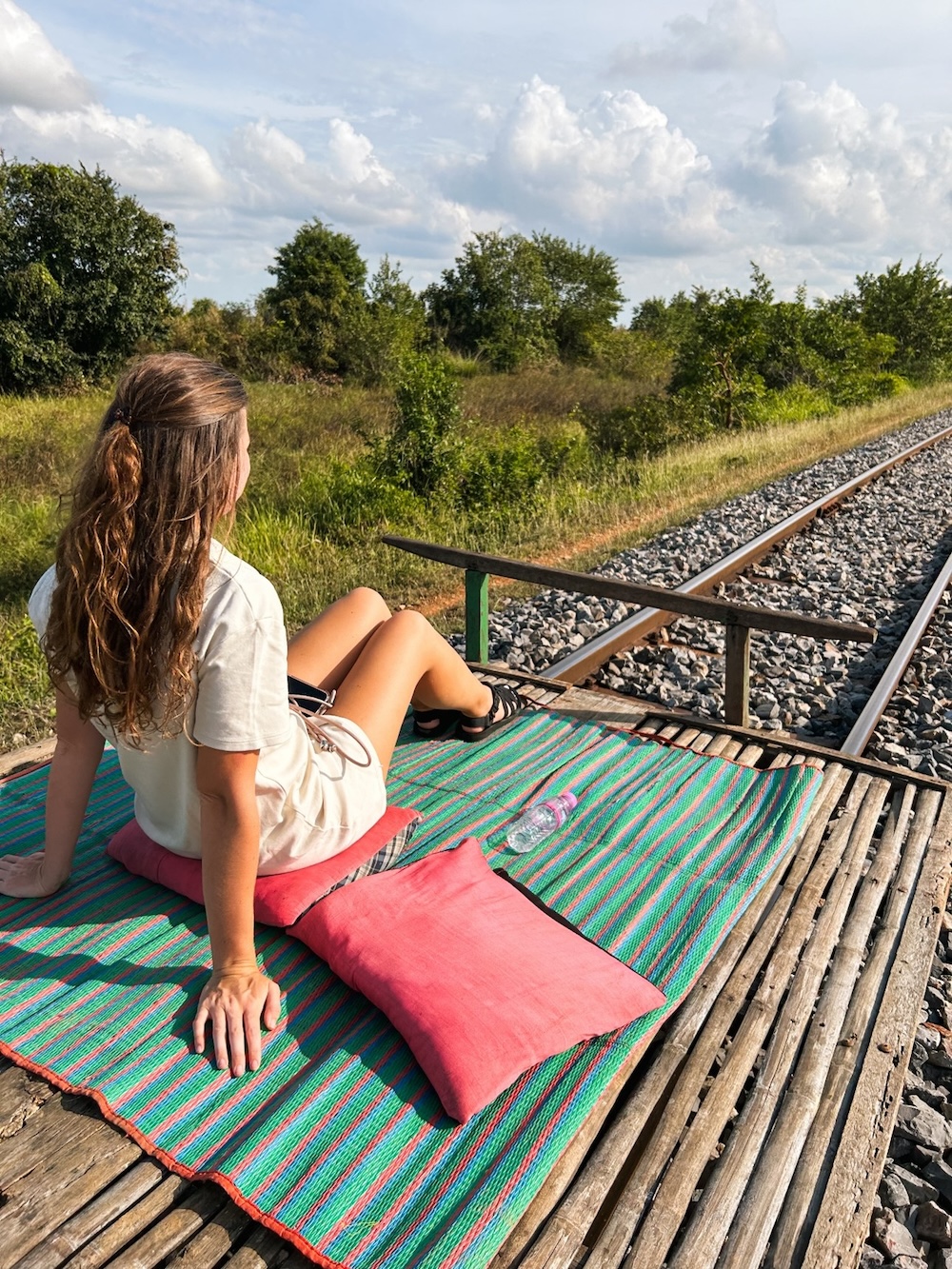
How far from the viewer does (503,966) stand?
218cm

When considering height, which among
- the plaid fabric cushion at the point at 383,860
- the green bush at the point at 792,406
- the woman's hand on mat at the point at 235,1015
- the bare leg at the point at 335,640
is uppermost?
the green bush at the point at 792,406

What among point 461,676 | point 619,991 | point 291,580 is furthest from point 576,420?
point 619,991

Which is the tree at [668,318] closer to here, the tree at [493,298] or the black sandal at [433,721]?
the tree at [493,298]

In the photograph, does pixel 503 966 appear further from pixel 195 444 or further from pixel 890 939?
pixel 195 444

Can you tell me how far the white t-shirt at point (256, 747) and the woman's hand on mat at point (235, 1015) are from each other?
13.4 inches

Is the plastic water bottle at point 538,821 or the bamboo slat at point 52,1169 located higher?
the plastic water bottle at point 538,821

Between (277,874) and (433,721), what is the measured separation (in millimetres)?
1388

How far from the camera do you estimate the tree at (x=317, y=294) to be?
24297 millimetres

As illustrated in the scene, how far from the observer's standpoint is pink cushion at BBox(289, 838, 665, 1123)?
1.95 m

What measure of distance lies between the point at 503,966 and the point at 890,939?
1.17 metres

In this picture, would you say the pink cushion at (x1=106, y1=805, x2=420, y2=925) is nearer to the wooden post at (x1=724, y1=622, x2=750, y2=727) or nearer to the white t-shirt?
the white t-shirt

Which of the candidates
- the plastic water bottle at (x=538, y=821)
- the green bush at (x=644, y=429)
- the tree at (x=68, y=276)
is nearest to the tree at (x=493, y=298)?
the tree at (x=68, y=276)

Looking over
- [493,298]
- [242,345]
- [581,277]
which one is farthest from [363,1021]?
[581,277]

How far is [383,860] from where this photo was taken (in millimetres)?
2543
